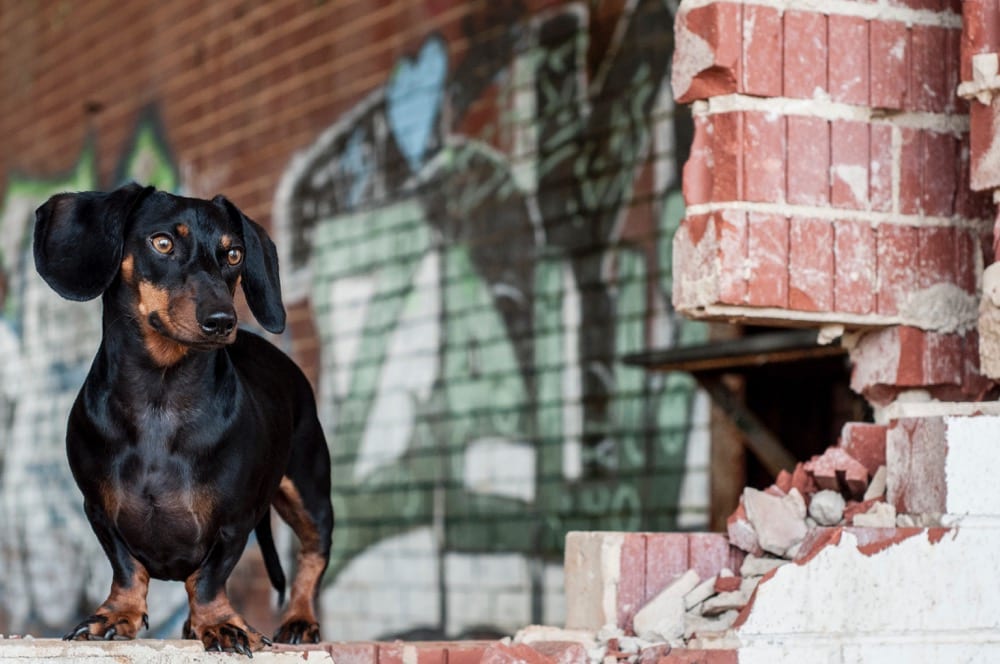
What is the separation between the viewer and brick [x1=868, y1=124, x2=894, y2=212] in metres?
4.50

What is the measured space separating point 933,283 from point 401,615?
5183 mm

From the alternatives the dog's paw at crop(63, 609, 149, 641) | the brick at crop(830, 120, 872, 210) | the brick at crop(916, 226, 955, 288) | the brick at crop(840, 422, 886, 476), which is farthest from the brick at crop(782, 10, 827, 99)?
the dog's paw at crop(63, 609, 149, 641)

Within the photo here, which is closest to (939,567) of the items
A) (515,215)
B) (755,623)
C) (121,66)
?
(755,623)

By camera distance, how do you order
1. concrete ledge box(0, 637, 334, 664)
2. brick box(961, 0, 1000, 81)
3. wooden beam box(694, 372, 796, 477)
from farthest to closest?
wooden beam box(694, 372, 796, 477) < brick box(961, 0, 1000, 81) < concrete ledge box(0, 637, 334, 664)

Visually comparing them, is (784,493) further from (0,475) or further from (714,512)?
(0,475)

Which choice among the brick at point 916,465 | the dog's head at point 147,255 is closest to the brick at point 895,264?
the brick at point 916,465

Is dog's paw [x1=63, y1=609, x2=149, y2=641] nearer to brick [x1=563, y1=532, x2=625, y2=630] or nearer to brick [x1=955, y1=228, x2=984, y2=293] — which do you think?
brick [x1=563, y1=532, x2=625, y2=630]

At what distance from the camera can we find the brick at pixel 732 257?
4266 mm

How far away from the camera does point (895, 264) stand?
4.50 m

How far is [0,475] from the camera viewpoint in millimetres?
13766

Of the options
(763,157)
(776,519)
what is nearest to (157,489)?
(776,519)

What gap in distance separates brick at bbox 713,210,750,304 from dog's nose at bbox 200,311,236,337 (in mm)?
1323

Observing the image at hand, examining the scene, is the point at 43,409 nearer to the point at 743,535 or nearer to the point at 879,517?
the point at 743,535

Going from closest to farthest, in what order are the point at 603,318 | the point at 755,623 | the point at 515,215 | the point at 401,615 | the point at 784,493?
the point at 755,623, the point at 784,493, the point at 603,318, the point at 515,215, the point at 401,615
